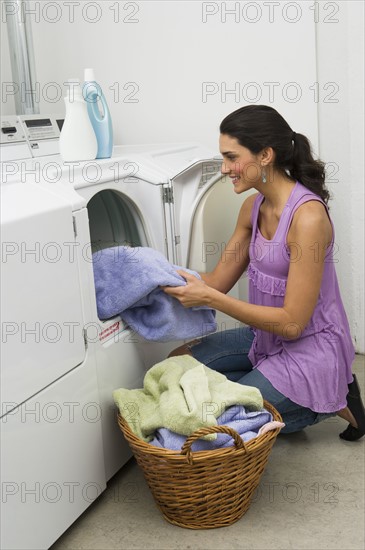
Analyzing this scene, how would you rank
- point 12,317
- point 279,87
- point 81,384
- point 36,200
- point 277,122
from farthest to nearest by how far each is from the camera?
point 279,87 → point 277,122 → point 81,384 → point 36,200 → point 12,317

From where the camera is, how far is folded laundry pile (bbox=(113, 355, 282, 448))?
187 cm

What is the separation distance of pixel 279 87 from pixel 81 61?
98cm

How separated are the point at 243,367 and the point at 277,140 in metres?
0.82

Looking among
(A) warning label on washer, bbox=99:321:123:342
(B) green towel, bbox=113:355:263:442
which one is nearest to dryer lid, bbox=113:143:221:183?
(A) warning label on washer, bbox=99:321:123:342

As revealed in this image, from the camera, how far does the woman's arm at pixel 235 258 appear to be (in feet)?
8.03

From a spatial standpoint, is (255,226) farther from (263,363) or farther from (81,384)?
(81,384)

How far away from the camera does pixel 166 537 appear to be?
1.94 m

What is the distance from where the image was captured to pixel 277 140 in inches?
85.2

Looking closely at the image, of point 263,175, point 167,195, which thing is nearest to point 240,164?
point 263,175

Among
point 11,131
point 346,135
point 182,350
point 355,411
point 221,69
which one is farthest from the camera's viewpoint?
point 221,69

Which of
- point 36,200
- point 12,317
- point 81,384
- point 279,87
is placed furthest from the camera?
point 279,87

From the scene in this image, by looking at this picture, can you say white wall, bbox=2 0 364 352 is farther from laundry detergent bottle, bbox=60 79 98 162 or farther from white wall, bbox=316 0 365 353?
laundry detergent bottle, bbox=60 79 98 162

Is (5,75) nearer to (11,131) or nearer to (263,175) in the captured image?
(11,131)

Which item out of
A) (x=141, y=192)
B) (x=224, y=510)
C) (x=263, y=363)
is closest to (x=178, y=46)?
(x=141, y=192)
